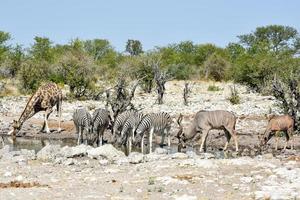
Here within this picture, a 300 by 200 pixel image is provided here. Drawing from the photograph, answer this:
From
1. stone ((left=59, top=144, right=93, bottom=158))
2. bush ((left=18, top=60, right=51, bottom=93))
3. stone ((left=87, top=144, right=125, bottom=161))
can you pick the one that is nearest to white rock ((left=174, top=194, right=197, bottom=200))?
stone ((left=87, top=144, right=125, bottom=161))

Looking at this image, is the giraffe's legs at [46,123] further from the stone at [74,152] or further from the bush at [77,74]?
the bush at [77,74]

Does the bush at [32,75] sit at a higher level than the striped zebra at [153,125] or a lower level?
higher

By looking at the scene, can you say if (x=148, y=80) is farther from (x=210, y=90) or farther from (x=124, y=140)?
(x=124, y=140)

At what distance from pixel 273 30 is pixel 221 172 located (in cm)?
7677

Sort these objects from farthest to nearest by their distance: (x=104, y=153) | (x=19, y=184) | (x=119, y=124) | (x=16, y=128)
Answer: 1. (x=16, y=128)
2. (x=119, y=124)
3. (x=104, y=153)
4. (x=19, y=184)

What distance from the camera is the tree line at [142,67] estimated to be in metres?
40.9

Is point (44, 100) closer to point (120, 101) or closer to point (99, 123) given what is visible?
point (120, 101)

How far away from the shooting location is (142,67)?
Result: 44938 millimetres

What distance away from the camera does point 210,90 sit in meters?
50.3

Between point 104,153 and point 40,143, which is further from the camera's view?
point 40,143

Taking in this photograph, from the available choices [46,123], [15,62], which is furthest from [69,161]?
[15,62]

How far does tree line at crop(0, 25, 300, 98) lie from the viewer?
4091cm

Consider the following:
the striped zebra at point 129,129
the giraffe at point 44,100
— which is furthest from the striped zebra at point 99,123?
the giraffe at point 44,100

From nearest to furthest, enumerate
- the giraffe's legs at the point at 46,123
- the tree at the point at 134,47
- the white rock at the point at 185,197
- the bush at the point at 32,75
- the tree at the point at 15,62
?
the white rock at the point at 185,197 < the giraffe's legs at the point at 46,123 < the bush at the point at 32,75 < the tree at the point at 15,62 < the tree at the point at 134,47
